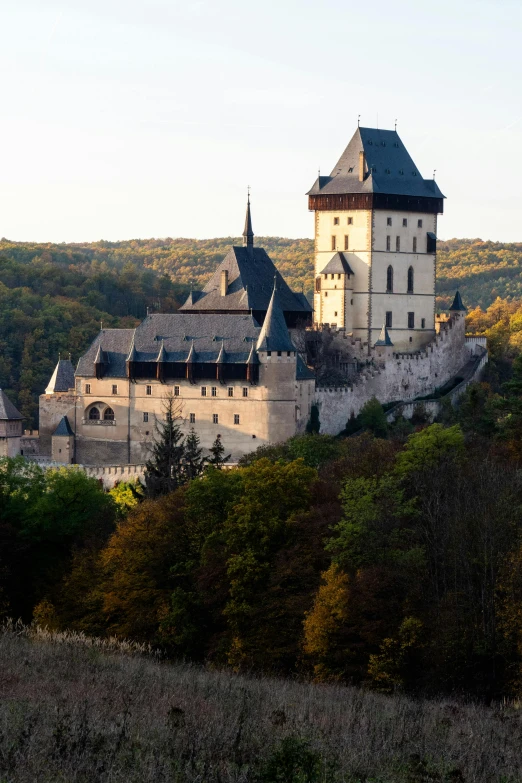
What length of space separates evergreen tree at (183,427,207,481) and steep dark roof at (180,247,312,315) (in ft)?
23.9

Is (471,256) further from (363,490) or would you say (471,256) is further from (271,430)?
(363,490)

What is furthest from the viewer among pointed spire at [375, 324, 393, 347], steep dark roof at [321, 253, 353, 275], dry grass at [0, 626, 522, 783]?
steep dark roof at [321, 253, 353, 275]

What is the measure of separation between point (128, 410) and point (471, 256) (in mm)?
104363

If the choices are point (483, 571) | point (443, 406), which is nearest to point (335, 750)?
point (483, 571)

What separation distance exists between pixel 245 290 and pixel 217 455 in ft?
41.9

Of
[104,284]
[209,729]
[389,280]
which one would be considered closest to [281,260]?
[104,284]

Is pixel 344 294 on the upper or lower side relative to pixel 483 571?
upper

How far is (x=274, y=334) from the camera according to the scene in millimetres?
63375

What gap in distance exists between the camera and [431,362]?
7700 centimetres

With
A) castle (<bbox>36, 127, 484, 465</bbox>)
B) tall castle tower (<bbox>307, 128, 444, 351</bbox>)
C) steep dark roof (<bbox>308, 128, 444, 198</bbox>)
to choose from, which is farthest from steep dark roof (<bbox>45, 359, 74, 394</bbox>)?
steep dark roof (<bbox>308, 128, 444, 198</bbox>)

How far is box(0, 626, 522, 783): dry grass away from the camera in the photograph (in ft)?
62.0

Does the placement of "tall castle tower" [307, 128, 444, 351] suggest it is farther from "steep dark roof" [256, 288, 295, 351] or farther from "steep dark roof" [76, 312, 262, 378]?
"steep dark roof" [256, 288, 295, 351]

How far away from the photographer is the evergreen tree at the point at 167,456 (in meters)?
53.4

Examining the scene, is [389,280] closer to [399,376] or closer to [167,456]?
[399,376]
